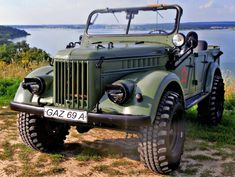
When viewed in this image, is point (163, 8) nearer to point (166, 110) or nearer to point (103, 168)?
point (166, 110)

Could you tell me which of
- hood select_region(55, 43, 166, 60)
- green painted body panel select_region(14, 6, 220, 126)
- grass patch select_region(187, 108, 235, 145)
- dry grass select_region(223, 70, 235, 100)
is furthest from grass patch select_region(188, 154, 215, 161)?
dry grass select_region(223, 70, 235, 100)

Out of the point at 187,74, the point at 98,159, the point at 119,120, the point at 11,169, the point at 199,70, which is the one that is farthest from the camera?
the point at 199,70

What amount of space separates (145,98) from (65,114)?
2.74 ft

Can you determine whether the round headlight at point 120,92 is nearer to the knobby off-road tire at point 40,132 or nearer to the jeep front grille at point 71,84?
the jeep front grille at point 71,84

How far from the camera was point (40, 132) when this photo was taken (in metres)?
4.51

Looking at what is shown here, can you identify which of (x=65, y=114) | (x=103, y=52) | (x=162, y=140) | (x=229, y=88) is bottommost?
(x=229, y=88)

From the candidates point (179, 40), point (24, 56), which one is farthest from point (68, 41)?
point (24, 56)

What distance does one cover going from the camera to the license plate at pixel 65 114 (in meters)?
3.70

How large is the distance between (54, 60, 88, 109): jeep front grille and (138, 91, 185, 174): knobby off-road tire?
704mm

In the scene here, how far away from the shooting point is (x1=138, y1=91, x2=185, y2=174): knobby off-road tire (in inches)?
146

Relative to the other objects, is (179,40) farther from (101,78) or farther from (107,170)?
(107,170)

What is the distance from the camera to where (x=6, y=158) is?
440 centimetres

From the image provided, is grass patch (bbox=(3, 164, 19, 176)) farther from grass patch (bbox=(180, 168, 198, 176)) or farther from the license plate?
grass patch (bbox=(180, 168, 198, 176))

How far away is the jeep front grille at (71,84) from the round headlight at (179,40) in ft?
5.93
